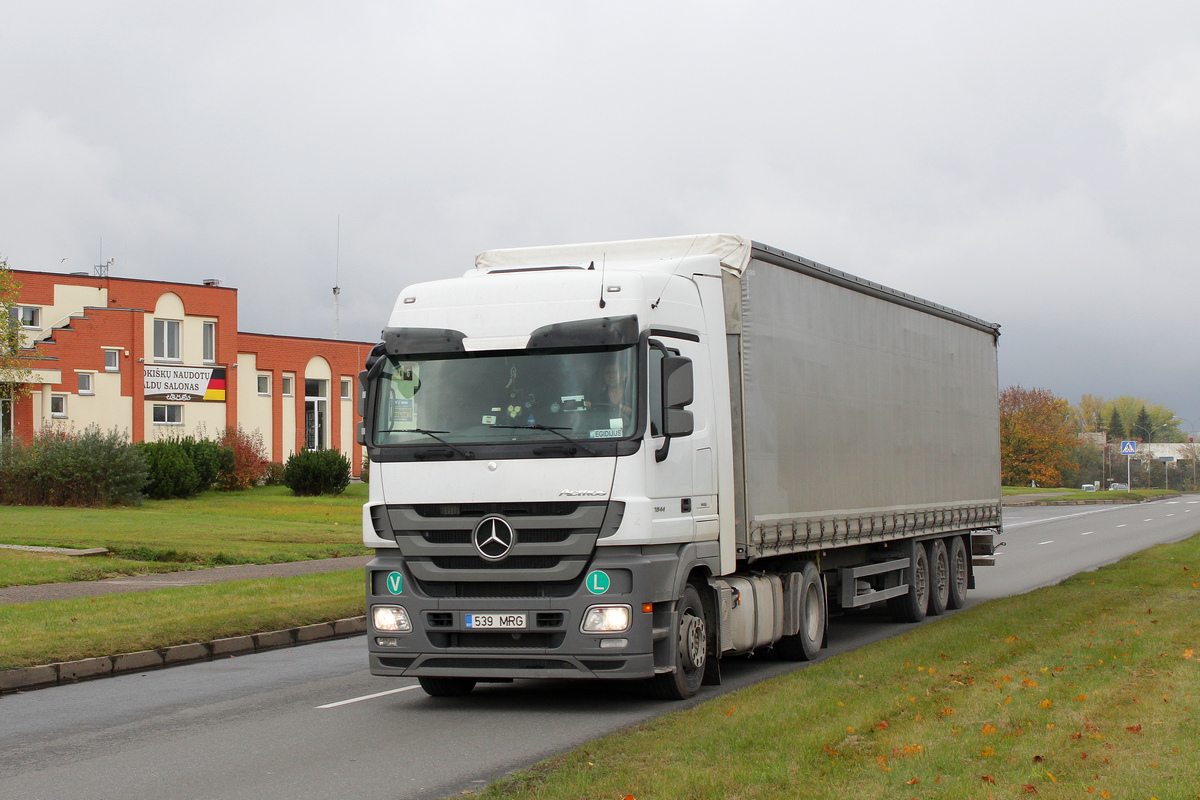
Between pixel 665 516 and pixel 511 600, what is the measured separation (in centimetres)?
124

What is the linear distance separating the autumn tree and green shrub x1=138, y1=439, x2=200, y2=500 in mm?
75913

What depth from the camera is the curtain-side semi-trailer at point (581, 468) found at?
8.93 m

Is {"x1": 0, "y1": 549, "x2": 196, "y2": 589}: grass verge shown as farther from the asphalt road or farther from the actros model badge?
the actros model badge

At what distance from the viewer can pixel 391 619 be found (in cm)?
938

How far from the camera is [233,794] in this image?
274 inches

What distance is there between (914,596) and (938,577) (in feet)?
3.97

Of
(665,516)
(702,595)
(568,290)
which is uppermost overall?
(568,290)

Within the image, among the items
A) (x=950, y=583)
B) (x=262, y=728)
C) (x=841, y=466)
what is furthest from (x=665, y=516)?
(x=950, y=583)

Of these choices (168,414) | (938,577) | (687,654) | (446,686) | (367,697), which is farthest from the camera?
(168,414)

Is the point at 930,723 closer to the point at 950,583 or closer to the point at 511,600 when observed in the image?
the point at 511,600

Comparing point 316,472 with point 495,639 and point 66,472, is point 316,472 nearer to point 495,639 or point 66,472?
point 66,472

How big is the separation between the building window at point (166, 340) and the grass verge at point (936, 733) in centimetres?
5015

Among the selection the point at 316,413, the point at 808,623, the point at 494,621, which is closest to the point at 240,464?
the point at 316,413

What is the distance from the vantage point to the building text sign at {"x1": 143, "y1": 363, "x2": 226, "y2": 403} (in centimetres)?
5597
